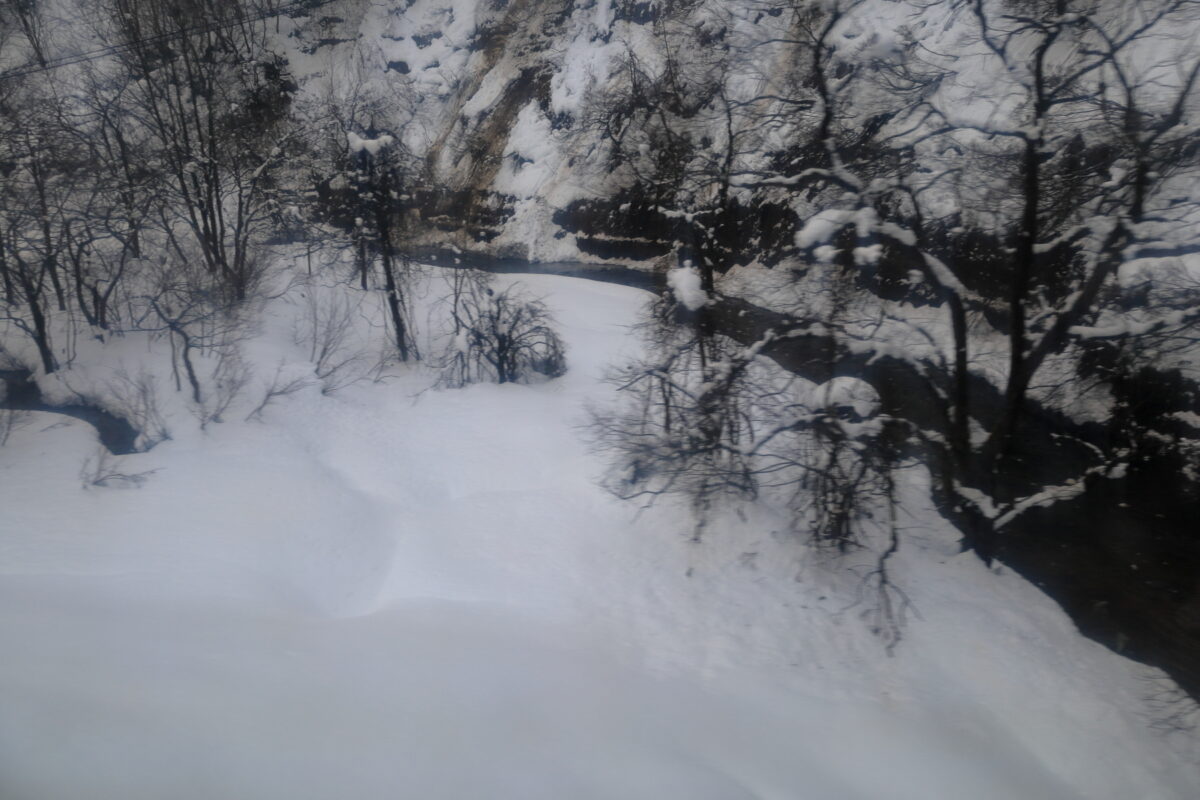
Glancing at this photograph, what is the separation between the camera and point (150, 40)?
11.3m

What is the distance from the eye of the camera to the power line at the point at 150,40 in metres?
10.3

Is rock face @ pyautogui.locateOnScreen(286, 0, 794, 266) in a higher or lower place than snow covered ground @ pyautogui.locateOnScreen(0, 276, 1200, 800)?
higher

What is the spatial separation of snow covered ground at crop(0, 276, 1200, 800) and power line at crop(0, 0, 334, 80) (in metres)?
6.45

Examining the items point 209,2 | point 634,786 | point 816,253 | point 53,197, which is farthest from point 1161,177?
point 209,2

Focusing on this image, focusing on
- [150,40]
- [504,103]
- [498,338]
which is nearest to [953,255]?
[498,338]

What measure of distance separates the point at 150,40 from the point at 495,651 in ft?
38.5

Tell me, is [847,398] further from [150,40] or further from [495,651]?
[150,40]

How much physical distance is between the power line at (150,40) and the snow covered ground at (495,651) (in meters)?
6.45

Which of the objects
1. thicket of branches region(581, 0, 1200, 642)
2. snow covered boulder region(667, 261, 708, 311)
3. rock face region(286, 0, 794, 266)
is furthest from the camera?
rock face region(286, 0, 794, 266)

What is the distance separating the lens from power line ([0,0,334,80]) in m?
10.3

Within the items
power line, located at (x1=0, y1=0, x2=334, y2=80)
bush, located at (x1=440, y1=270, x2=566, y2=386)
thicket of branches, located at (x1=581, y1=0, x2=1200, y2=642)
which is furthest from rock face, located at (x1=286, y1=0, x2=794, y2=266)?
thicket of branches, located at (x1=581, y1=0, x2=1200, y2=642)

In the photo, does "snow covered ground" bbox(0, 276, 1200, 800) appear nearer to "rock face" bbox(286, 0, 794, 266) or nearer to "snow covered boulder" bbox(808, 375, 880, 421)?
"snow covered boulder" bbox(808, 375, 880, 421)

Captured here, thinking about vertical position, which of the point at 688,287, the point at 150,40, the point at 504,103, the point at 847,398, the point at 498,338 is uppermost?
the point at 150,40

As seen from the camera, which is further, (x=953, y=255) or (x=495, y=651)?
(x=953, y=255)
